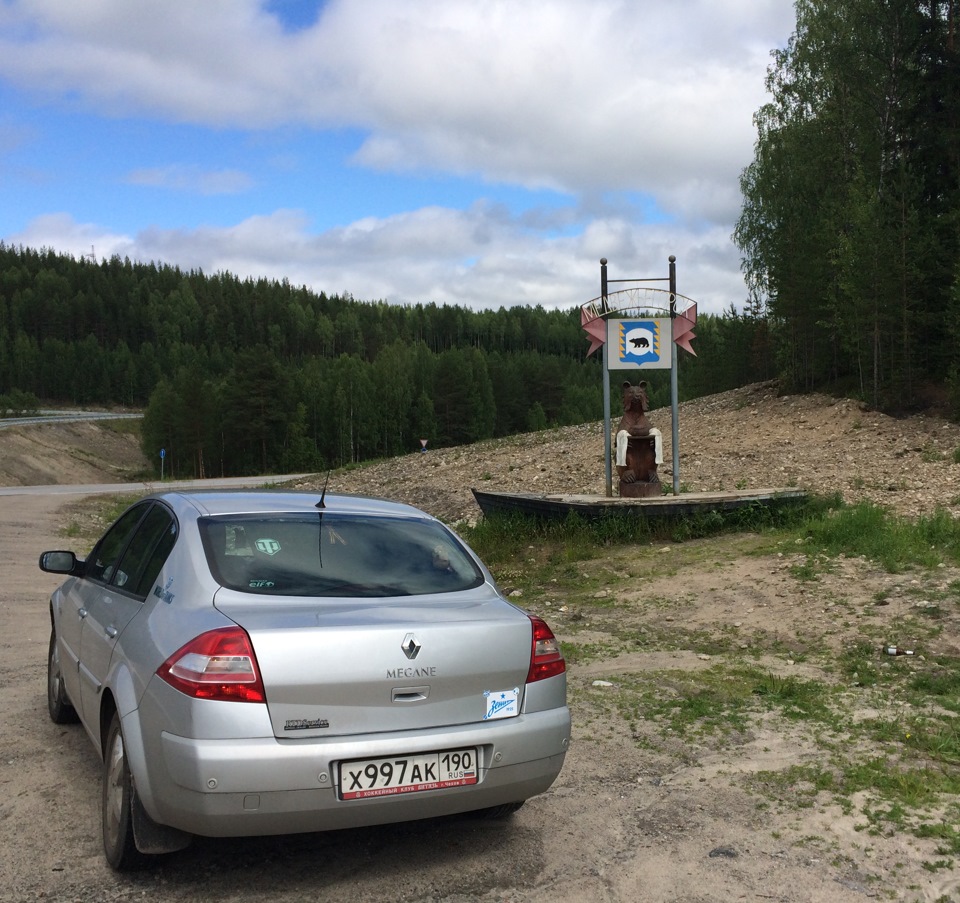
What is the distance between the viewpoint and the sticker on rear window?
12.1 ft

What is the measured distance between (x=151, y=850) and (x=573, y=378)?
132 metres

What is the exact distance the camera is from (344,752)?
3361 mm

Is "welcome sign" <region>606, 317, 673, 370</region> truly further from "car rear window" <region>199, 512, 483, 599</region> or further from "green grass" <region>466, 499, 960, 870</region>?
"car rear window" <region>199, 512, 483, 599</region>

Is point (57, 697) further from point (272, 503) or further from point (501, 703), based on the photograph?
point (501, 703)

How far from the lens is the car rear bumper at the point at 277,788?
3.26m

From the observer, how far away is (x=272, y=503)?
444 centimetres

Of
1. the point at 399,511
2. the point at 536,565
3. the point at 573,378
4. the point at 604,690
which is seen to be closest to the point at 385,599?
the point at 399,511

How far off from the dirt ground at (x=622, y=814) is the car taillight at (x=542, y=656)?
0.75 m

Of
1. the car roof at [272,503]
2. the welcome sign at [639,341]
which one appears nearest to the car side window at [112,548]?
the car roof at [272,503]

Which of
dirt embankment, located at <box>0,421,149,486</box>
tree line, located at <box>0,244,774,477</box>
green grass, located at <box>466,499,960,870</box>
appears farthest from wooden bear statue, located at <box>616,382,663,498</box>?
dirt embankment, located at <box>0,421,149,486</box>

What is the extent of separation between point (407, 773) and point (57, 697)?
10.1 ft

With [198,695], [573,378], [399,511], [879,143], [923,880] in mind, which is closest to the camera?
[198,695]

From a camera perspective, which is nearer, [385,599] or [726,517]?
[385,599]

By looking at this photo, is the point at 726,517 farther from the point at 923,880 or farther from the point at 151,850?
the point at 151,850
